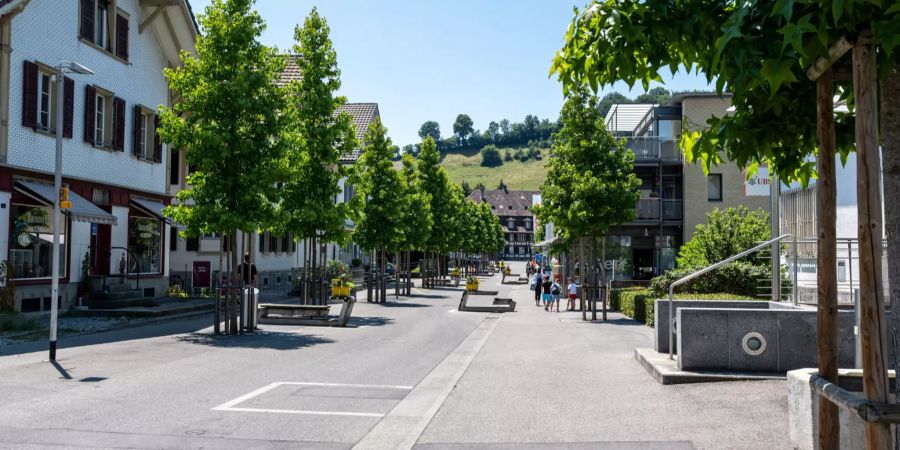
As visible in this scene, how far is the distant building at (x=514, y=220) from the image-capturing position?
17275 cm

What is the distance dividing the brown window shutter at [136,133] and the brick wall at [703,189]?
93.5 feet

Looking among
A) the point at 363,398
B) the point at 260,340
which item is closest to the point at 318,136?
the point at 260,340

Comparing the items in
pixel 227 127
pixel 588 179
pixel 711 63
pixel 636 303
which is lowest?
pixel 636 303

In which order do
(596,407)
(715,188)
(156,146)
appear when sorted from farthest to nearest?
(715,188)
(156,146)
(596,407)

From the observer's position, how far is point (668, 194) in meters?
46.4

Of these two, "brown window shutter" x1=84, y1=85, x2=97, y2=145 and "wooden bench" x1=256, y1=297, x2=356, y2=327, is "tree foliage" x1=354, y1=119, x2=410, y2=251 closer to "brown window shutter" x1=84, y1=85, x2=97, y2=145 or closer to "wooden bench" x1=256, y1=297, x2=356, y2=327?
"brown window shutter" x1=84, y1=85, x2=97, y2=145

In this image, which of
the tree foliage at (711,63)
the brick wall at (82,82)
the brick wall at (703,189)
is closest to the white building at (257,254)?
the brick wall at (82,82)

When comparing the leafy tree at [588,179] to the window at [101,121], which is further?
the leafy tree at [588,179]

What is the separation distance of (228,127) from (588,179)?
1300 centimetres

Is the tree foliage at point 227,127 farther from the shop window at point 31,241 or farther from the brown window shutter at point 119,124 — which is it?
the brown window shutter at point 119,124

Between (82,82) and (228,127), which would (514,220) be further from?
(228,127)

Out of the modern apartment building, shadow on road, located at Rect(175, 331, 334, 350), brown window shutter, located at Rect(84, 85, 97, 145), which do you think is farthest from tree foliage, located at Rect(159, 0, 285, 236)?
the modern apartment building

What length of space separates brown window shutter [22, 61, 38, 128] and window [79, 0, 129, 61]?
11.2ft

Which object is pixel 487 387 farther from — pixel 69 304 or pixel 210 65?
pixel 69 304
